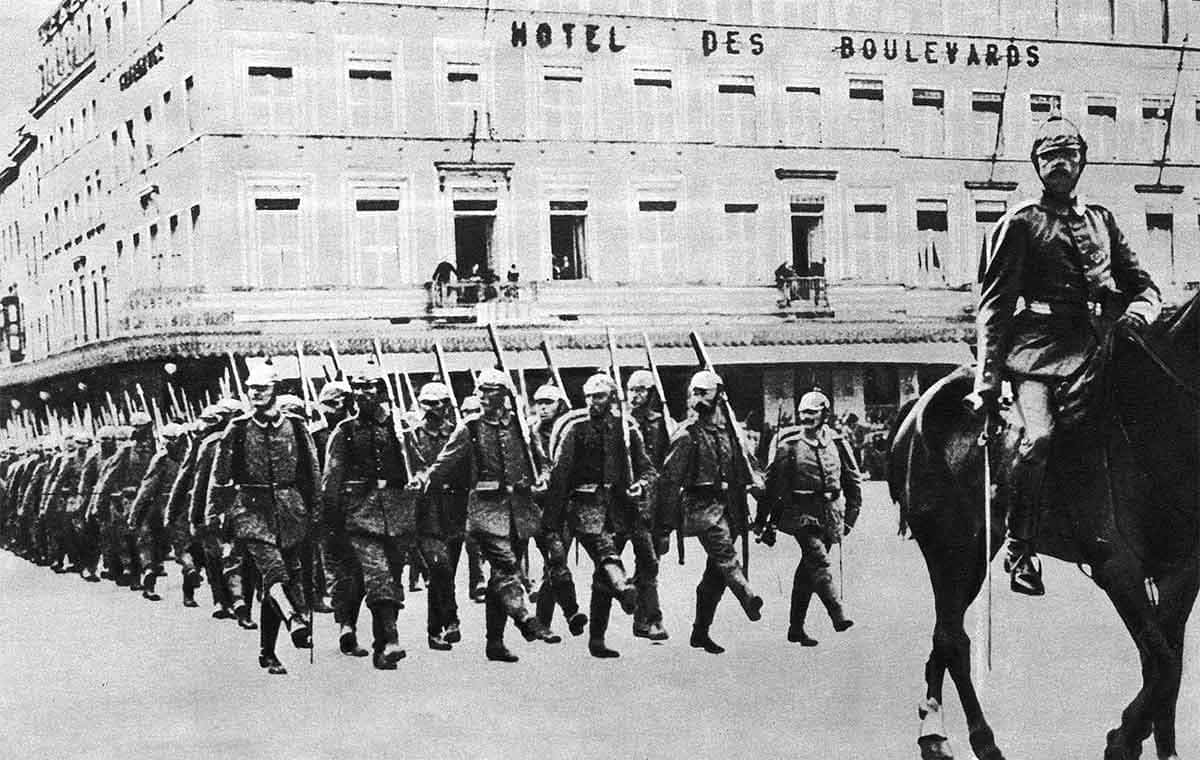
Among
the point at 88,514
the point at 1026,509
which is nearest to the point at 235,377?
the point at 88,514

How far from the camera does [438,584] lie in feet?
38.6

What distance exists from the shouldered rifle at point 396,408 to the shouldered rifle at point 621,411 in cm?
150

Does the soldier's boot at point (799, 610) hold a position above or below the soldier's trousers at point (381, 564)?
below

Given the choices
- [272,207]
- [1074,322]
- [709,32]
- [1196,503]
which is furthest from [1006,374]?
[272,207]

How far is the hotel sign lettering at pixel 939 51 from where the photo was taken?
40.2ft

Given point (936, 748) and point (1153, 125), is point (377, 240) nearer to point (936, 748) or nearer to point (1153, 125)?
point (936, 748)

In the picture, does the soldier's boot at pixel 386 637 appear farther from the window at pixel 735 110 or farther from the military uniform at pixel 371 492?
the window at pixel 735 110

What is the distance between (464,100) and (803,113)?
2.49 metres

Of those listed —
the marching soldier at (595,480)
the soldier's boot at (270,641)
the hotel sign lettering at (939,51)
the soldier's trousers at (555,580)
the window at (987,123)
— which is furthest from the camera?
the window at (987,123)

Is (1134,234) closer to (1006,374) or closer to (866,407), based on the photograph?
(866,407)

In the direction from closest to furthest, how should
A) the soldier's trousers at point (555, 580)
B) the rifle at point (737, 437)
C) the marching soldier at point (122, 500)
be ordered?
1. the rifle at point (737, 437)
2. the soldier's trousers at point (555, 580)
3. the marching soldier at point (122, 500)

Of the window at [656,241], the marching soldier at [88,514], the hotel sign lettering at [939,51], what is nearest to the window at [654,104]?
the window at [656,241]

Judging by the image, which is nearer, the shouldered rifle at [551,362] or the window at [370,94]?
the window at [370,94]

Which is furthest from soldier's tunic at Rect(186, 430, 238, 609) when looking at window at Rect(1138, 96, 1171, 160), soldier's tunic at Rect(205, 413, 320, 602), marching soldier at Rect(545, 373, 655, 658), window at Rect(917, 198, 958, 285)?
window at Rect(1138, 96, 1171, 160)
